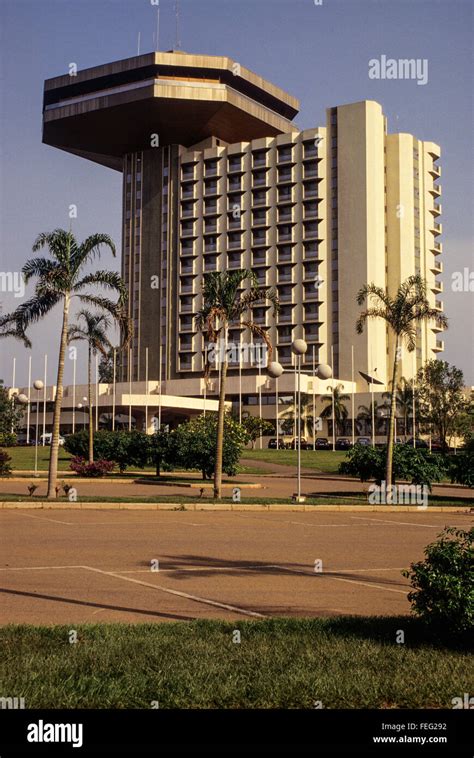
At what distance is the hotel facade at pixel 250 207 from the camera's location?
10981cm

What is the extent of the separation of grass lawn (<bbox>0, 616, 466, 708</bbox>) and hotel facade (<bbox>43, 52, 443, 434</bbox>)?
93.4m

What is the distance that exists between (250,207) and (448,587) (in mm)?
113763

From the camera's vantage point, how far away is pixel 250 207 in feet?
387

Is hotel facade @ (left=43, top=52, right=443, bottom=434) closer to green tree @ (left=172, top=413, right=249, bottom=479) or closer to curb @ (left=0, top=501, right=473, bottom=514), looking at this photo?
green tree @ (left=172, top=413, right=249, bottom=479)

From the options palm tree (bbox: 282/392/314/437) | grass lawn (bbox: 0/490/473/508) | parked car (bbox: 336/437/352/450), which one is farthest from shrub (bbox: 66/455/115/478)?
palm tree (bbox: 282/392/314/437)

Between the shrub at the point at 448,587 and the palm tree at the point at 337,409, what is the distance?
291 feet

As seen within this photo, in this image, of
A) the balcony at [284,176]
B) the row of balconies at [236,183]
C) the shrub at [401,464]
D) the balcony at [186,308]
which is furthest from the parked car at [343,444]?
the shrub at [401,464]

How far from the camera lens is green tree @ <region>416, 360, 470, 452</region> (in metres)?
87.4

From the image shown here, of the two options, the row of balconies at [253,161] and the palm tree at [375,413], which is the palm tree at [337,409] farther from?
the row of balconies at [253,161]

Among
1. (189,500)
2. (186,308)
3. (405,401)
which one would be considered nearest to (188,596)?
(189,500)

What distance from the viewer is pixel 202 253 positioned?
120 metres

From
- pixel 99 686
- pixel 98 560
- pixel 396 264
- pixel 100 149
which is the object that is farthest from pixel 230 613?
pixel 100 149

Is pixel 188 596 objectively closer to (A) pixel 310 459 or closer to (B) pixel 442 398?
(A) pixel 310 459

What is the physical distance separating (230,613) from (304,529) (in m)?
10.9
